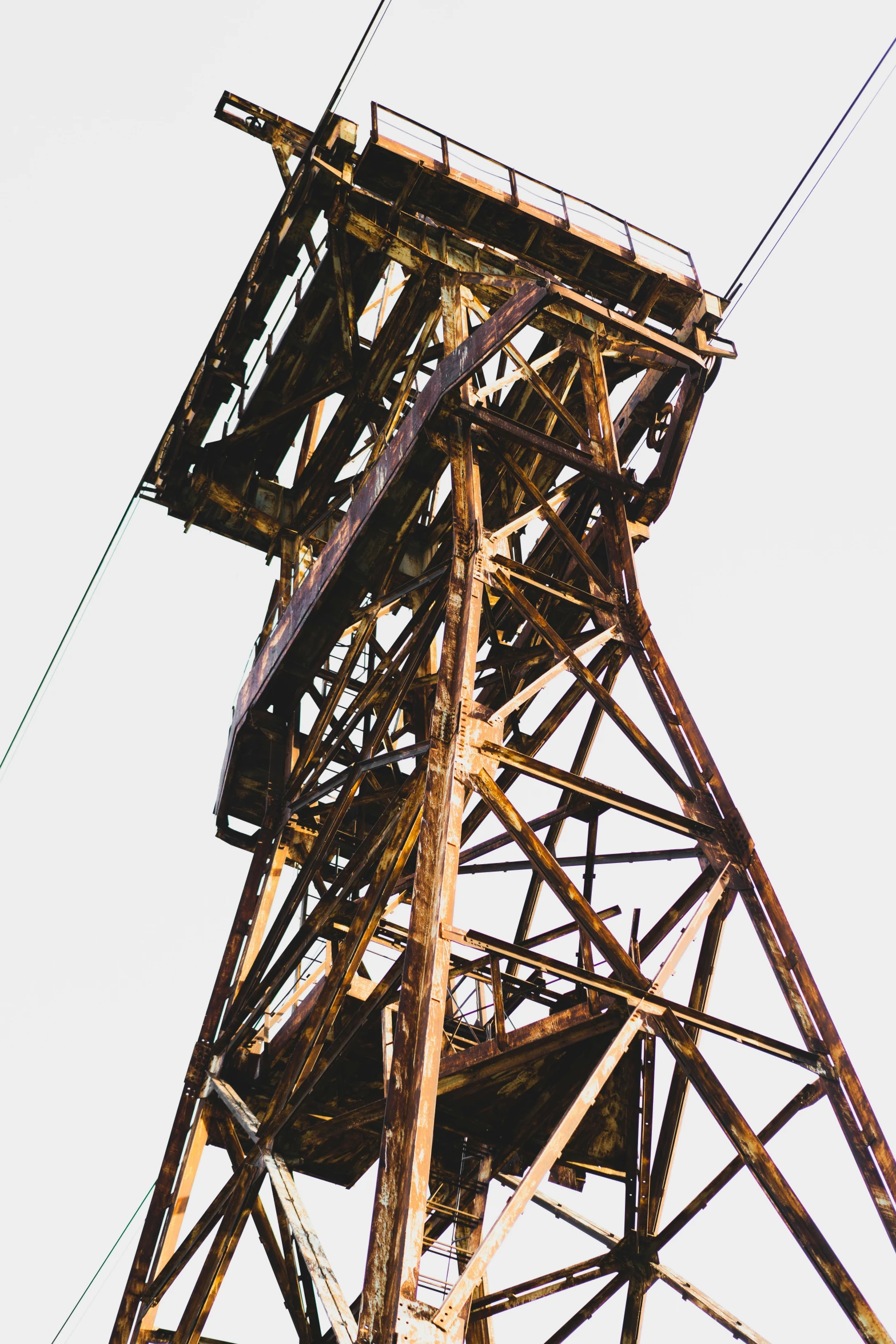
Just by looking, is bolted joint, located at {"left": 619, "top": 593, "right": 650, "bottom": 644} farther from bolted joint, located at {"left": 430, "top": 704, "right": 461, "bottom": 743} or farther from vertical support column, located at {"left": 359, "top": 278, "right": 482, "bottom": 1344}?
bolted joint, located at {"left": 430, "top": 704, "right": 461, "bottom": 743}

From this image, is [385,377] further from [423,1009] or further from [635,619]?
[423,1009]

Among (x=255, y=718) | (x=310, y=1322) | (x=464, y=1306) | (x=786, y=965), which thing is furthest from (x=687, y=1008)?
(x=255, y=718)

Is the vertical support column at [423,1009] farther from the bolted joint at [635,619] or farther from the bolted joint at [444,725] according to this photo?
the bolted joint at [635,619]

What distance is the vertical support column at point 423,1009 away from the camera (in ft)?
18.1

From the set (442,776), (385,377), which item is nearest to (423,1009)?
(442,776)

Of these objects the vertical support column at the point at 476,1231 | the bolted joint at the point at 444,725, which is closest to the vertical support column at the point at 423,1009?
the bolted joint at the point at 444,725

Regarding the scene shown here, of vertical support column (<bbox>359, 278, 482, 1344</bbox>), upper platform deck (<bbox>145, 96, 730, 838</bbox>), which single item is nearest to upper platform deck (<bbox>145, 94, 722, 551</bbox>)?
upper platform deck (<bbox>145, 96, 730, 838</bbox>)

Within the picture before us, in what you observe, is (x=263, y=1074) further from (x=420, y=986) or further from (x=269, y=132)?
(x=269, y=132)

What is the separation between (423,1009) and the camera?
6246 mm

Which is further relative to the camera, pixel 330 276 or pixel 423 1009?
pixel 330 276

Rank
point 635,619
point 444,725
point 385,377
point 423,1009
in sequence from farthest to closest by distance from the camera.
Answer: point 385,377
point 635,619
point 444,725
point 423,1009

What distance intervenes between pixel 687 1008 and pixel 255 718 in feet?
20.2

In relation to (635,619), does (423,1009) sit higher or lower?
lower

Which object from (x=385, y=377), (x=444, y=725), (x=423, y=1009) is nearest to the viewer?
(x=423, y=1009)
